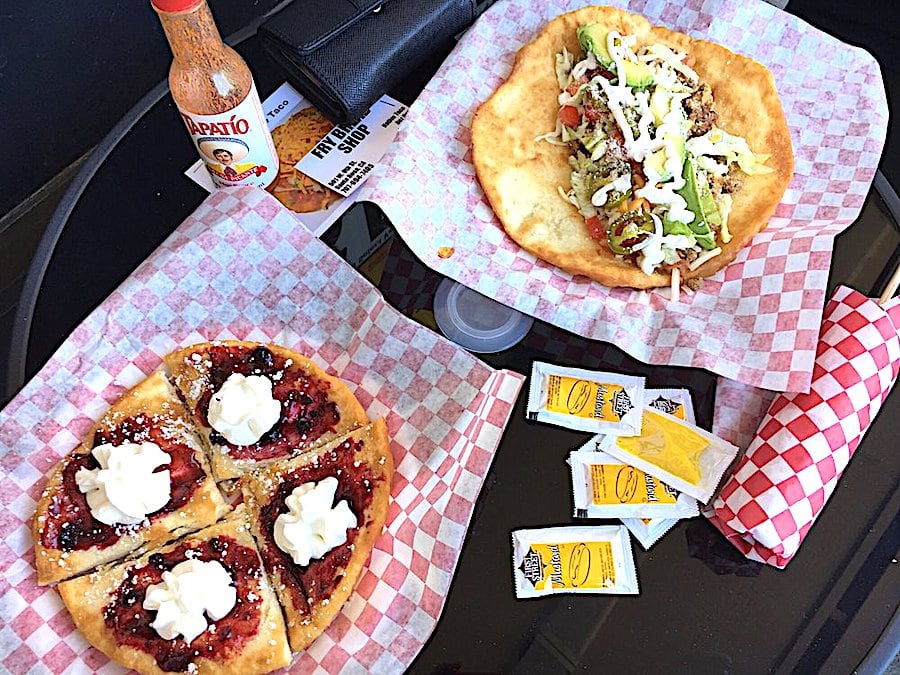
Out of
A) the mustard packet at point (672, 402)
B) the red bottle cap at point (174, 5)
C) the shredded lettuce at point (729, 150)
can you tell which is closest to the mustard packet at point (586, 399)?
the mustard packet at point (672, 402)

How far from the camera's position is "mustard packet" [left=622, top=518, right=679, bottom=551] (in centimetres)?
156

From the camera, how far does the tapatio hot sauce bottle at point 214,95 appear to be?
156 cm

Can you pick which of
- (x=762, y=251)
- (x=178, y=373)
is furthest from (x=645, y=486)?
(x=178, y=373)

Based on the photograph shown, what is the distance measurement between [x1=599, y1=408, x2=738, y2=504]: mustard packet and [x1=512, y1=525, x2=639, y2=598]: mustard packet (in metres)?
0.14

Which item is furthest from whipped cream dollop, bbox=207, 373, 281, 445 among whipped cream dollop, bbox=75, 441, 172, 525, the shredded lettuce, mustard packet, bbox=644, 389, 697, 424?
the shredded lettuce

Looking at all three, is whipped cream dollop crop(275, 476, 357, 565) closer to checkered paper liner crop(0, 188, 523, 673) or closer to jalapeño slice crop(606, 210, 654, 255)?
checkered paper liner crop(0, 188, 523, 673)

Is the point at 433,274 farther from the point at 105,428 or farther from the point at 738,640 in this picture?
the point at 738,640

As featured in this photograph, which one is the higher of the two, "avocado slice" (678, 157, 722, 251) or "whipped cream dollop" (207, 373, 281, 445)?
"avocado slice" (678, 157, 722, 251)

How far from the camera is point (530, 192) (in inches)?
77.8

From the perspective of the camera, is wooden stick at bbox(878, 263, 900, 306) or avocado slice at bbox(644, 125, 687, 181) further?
avocado slice at bbox(644, 125, 687, 181)

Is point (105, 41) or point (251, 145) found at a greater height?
point (251, 145)

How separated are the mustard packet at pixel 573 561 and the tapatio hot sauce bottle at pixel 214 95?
1.01m

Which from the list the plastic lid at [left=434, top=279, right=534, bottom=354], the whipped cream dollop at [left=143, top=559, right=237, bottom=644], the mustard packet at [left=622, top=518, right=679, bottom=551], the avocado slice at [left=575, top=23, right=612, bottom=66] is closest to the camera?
the whipped cream dollop at [left=143, top=559, right=237, bottom=644]

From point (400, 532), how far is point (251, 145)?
0.90 metres
